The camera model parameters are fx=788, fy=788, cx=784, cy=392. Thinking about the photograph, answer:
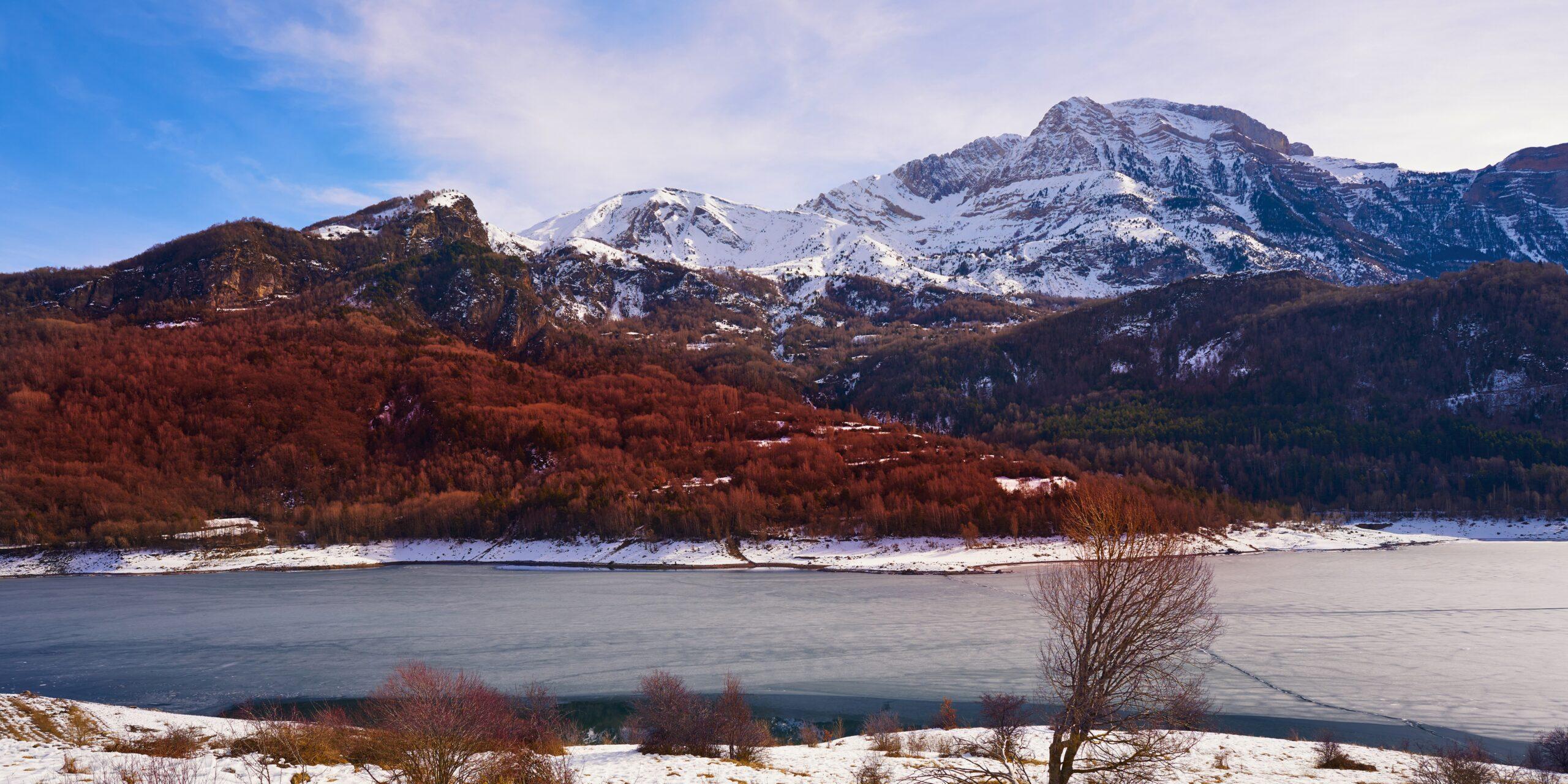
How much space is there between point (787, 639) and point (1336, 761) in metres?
30.0

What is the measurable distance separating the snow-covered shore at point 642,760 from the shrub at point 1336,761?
0.31 meters

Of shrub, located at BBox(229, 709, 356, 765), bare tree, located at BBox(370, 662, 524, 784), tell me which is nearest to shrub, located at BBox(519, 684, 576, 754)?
bare tree, located at BBox(370, 662, 524, 784)

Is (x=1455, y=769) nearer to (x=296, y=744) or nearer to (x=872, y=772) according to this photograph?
(x=872, y=772)

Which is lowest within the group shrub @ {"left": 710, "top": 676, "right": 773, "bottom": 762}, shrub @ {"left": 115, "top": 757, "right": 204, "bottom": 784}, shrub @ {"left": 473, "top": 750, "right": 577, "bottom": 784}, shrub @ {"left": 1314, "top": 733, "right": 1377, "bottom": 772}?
shrub @ {"left": 1314, "top": 733, "right": 1377, "bottom": 772}

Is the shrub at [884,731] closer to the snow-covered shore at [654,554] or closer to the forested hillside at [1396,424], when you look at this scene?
the snow-covered shore at [654,554]

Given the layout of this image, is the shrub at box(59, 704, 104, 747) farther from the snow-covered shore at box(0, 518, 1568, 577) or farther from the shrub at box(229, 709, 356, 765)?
the snow-covered shore at box(0, 518, 1568, 577)

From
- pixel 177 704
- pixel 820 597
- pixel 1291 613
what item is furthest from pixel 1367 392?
pixel 177 704

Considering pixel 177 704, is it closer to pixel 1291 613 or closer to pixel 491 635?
pixel 491 635

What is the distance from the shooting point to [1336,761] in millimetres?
26031

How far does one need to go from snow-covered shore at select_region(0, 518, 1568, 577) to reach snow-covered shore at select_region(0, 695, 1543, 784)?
5793 cm

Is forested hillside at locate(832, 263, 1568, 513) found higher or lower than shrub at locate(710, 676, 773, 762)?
higher

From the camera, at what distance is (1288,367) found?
19938 centimetres

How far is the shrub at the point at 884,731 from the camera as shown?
27062 millimetres

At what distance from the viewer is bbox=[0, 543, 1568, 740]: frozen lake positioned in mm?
38375
